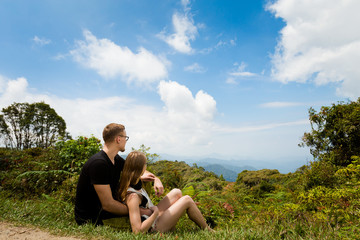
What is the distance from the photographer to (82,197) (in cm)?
323

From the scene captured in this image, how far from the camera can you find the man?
9.87 ft

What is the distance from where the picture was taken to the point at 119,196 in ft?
10.6

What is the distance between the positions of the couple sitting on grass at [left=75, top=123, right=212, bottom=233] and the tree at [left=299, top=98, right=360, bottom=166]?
731cm

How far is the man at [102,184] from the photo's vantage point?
301cm

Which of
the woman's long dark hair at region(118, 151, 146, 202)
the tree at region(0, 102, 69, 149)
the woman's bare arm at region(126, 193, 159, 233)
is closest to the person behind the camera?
the woman's bare arm at region(126, 193, 159, 233)

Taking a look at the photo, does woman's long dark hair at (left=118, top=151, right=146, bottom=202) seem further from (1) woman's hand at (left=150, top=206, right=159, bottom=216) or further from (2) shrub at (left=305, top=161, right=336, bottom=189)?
(2) shrub at (left=305, top=161, right=336, bottom=189)

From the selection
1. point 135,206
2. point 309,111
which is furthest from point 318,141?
point 135,206

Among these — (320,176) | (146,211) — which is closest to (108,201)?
(146,211)

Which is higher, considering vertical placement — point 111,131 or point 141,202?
point 111,131

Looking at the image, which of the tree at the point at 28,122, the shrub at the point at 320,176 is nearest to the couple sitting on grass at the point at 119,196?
the shrub at the point at 320,176

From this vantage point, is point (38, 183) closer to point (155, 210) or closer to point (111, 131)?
point (111, 131)

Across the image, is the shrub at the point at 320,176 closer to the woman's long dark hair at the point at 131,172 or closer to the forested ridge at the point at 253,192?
the forested ridge at the point at 253,192

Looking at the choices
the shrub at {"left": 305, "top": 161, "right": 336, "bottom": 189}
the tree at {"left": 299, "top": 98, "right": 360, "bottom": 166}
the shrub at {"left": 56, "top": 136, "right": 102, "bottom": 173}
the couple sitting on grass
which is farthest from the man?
the tree at {"left": 299, "top": 98, "right": 360, "bottom": 166}

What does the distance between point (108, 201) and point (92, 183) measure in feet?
1.14
